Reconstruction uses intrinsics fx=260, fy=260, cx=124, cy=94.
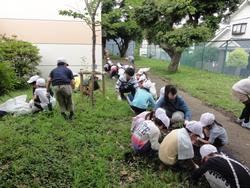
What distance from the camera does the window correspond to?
26941 millimetres

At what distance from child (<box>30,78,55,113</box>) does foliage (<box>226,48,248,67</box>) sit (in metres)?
11.2

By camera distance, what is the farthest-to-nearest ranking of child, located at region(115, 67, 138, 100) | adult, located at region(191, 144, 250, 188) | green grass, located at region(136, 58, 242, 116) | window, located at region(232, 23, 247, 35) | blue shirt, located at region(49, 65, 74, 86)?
window, located at region(232, 23, 247, 35), green grass, located at region(136, 58, 242, 116), child, located at region(115, 67, 138, 100), blue shirt, located at region(49, 65, 74, 86), adult, located at region(191, 144, 250, 188)

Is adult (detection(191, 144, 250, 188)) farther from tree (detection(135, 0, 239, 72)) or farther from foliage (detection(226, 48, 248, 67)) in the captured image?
foliage (detection(226, 48, 248, 67))

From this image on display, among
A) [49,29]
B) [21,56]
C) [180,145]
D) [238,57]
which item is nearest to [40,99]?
[180,145]

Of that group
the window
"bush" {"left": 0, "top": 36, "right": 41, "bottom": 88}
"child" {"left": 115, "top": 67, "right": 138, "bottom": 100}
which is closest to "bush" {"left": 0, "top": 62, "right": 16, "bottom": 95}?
"child" {"left": 115, "top": 67, "right": 138, "bottom": 100}

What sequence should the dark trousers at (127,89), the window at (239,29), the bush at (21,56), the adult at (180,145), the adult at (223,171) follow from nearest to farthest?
the adult at (223,171), the adult at (180,145), the dark trousers at (127,89), the bush at (21,56), the window at (239,29)

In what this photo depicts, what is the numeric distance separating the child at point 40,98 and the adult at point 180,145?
11.9 feet

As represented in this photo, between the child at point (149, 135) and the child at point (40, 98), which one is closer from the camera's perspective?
the child at point (149, 135)

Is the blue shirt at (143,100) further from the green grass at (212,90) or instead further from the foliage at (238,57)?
the foliage at (238,57)

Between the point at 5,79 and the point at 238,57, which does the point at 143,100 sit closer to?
the point at 5,79

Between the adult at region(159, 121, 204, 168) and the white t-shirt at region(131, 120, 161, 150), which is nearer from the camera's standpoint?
the adult at region(159, 121, 204, 168)

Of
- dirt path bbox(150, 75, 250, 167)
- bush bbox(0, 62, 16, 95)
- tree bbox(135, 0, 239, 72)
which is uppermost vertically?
tree bbox(135, 0, 239, 72)

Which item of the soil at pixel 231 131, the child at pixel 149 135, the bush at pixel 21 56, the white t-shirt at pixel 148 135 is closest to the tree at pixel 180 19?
the soil at pixel 231 131

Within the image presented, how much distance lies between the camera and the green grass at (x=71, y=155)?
366cm
